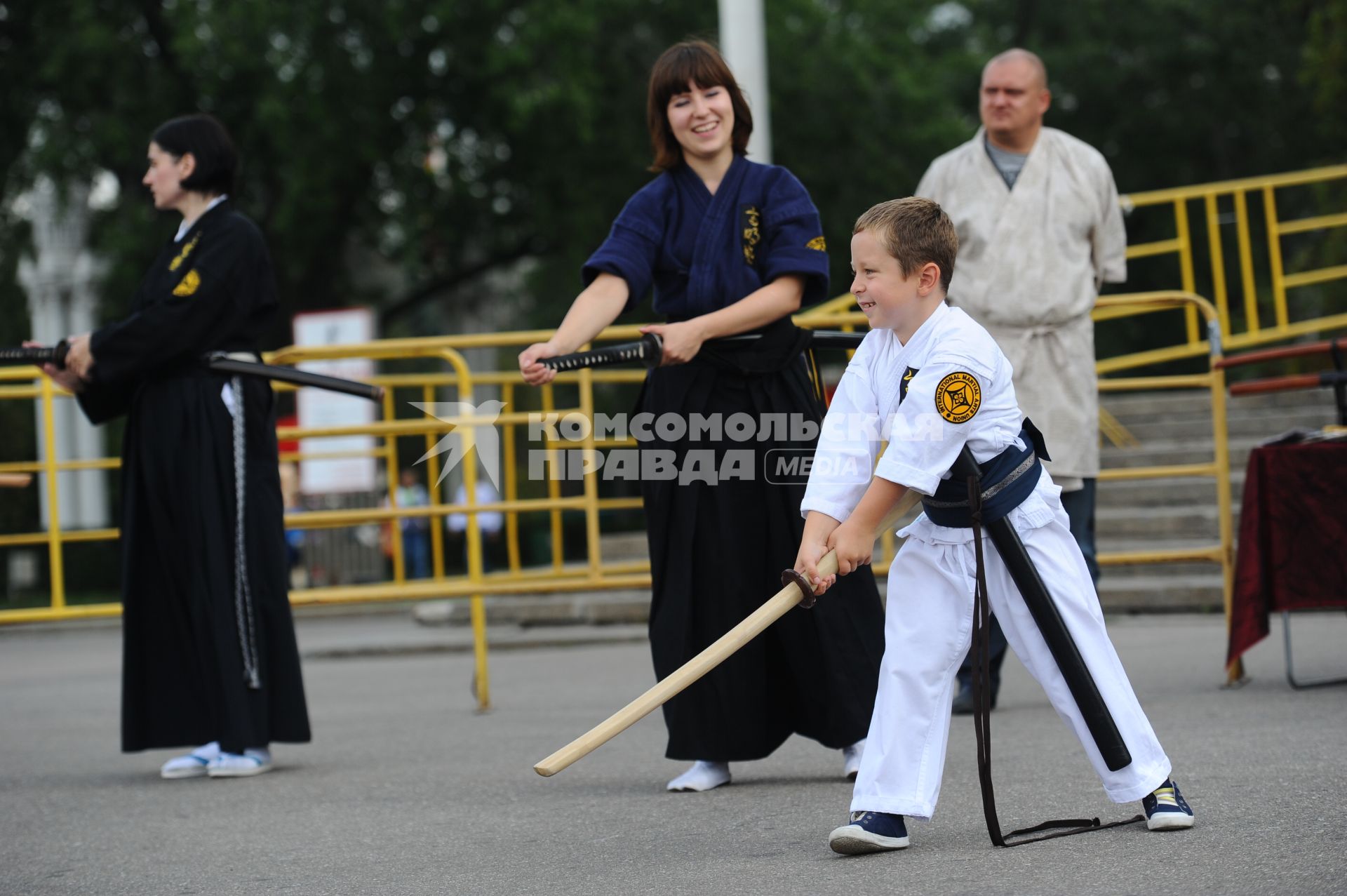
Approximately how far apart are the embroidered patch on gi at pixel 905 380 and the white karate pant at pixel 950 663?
0.33 m

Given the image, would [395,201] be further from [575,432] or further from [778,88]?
[575,432]

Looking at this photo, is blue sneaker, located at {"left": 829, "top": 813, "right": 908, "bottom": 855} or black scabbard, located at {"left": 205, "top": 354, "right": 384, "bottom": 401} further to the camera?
black scabbard, located at {"left": 205, "top": 354, "right": 384, "bottom": 401}

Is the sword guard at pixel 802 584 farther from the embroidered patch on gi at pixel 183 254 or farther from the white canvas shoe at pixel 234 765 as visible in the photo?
the embroidered patch on gi at pixel 183 254

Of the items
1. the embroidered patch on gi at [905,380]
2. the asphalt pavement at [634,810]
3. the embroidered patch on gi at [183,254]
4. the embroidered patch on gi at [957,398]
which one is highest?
the embroidered patch on gi at [183,254]

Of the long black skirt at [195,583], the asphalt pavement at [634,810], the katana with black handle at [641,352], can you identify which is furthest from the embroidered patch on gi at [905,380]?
the long black skirt at [195,583]

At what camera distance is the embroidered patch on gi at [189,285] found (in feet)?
17.0

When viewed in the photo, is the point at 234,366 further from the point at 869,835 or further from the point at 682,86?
the point at 869,835

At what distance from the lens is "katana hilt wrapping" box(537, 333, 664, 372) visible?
13.2 ft

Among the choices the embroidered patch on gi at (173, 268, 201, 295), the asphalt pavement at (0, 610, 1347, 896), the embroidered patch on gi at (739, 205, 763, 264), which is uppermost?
the embroidered patch on gi at (173, 268, 201, 295)

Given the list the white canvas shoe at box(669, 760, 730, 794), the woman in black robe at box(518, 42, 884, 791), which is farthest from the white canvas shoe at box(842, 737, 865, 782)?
the white canvas shoe at box(669, 760, 730, 794)

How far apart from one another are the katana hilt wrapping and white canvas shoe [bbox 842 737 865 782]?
1.18m

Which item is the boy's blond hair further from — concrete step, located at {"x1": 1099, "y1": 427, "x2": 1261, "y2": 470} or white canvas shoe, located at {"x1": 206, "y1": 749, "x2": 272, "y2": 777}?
concrete step, located at {"x1": 1099, "y1": 427, "x2": 1261, "y2": 470}

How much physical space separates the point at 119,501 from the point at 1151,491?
6891 millimetres

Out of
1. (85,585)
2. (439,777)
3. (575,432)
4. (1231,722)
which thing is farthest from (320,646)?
(85,585)
